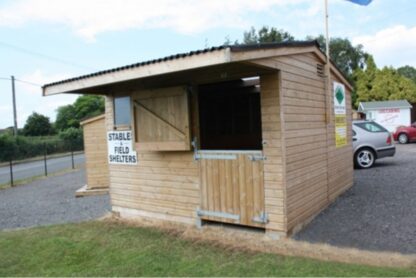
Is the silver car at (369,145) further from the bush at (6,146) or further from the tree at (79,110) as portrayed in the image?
the tree at (79,110)

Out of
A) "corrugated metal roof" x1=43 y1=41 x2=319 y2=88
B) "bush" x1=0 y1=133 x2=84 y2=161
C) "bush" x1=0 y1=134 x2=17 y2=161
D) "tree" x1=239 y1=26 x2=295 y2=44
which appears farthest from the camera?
"tree" x1=239 y1=26 x2=295 y2=44

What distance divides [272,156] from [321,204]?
1763mm

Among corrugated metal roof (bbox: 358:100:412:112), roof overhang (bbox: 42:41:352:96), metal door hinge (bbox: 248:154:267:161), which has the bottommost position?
metal door hinge (bbox: 248:154:267:161)

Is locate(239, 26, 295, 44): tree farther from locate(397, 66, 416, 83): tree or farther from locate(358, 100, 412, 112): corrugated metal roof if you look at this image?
locate(397, 66, 416, 83): tree

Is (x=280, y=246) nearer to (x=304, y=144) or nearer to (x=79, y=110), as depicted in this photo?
(x=304, y=144)

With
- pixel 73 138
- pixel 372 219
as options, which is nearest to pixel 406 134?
pixel 372 219

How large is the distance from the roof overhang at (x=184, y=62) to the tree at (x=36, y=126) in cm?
4101

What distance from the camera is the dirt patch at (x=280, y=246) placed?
4062 mm

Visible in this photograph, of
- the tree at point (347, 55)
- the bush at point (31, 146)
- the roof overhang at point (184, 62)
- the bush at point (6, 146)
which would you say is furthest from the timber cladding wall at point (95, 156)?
the tree at point (347, 55)

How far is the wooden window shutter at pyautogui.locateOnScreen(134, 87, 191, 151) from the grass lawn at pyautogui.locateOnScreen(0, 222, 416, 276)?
137 cm

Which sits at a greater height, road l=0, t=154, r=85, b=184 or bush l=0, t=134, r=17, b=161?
bush l=0, t=134, r=17, b=161

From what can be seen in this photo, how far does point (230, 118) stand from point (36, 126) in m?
40.7

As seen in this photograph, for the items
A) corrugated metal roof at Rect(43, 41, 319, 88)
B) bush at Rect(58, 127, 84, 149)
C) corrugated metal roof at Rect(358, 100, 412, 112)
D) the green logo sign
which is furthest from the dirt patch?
bush at Rect(58, 127, 84, 149)

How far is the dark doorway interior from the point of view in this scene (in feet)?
24.7
